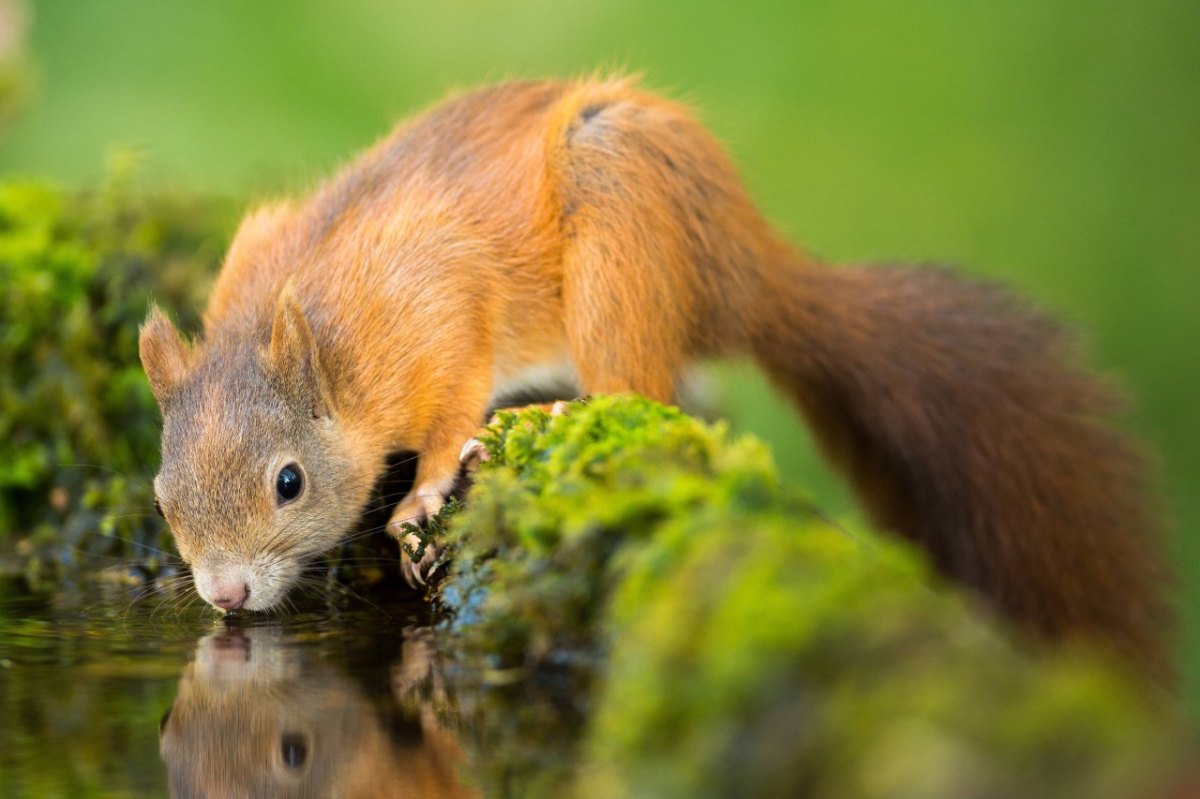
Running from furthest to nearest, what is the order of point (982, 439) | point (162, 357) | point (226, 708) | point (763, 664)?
point (982, 439)
point (162, 357)
point (226, 708)
point (763, 664)

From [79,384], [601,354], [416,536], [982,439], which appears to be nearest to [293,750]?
[416,536]

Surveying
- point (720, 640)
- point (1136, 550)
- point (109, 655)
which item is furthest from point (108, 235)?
point (720, 640)

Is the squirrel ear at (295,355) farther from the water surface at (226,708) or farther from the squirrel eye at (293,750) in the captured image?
the squirrel eye at (293,750)

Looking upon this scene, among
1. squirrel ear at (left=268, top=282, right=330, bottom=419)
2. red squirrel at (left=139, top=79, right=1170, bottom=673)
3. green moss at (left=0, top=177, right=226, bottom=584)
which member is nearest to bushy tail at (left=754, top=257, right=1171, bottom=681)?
red squirrel at (left=139, top=79, right=1170, bottom=673)

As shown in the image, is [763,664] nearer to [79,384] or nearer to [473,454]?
[473,454]

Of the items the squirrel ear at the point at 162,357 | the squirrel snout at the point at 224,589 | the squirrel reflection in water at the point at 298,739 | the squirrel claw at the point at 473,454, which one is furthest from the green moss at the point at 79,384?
the squirrel reflection in water at the point at 298,739

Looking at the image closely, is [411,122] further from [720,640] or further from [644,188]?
[720,640]
